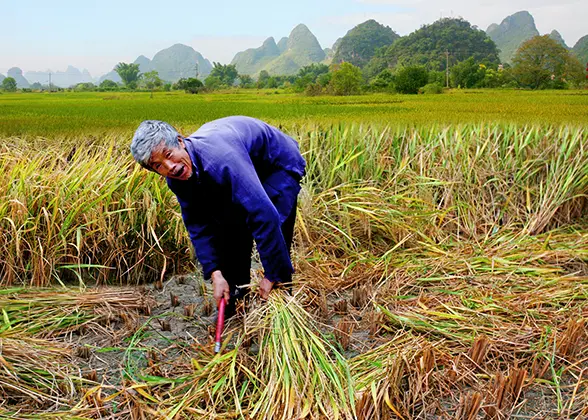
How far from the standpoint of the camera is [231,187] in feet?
6.33

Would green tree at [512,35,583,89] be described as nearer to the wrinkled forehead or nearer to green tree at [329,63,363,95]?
green tree at [329,63,363,95]

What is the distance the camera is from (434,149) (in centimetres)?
446

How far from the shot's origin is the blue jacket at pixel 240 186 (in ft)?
6.18

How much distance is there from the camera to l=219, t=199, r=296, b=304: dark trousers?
245cm

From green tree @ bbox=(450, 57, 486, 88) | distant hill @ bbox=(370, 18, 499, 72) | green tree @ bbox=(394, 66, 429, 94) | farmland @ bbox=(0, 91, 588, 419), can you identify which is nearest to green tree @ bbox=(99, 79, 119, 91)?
green tree @ bbox=(394, 66, 429, 94)

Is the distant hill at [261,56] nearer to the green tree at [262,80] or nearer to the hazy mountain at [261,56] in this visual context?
the hazy mountain at [261,56]

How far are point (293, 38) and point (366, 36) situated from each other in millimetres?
65434

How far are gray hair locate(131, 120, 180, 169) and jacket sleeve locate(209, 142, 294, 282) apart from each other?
0.19m

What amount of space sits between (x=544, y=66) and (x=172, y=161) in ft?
97.7

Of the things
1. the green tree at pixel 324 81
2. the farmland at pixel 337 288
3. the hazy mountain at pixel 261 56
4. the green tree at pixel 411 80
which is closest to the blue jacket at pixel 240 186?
the farmland at pixel 337 288

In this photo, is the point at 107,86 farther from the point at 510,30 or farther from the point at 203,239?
the point at 510,30

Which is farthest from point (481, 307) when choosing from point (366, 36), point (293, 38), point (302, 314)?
point (293, 38)

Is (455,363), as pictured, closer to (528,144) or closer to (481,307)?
(481,307)

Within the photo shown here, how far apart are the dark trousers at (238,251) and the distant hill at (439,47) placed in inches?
1635
